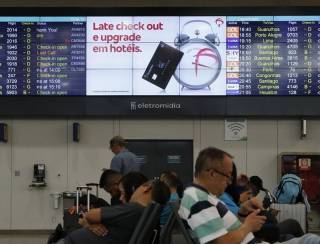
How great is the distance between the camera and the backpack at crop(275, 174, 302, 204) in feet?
22.8

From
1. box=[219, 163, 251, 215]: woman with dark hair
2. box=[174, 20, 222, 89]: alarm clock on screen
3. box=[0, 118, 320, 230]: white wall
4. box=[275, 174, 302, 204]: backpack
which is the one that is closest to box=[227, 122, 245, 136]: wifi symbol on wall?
box=[0, 118, 320, 230]: white wall

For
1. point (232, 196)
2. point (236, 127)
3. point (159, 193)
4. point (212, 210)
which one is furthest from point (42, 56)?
point (212, 210)

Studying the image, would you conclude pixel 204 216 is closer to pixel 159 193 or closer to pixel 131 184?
pixel 159 193

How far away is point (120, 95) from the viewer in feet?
27.1

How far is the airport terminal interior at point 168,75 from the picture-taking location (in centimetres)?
824

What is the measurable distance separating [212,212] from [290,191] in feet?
15.1

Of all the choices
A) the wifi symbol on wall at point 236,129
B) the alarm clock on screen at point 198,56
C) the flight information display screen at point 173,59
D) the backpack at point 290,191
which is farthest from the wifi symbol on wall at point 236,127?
the backpack at point 290,191

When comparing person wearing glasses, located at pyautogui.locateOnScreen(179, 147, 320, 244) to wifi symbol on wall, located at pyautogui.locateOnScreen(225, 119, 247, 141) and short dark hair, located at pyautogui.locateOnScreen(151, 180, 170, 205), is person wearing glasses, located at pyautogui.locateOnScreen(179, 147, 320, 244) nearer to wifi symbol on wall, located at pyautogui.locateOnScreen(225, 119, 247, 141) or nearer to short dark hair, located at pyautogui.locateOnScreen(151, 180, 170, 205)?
short dark hair, located at pyautogui.locateOnScreen(151, 180, 170, 205)

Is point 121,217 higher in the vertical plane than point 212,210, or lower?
lower

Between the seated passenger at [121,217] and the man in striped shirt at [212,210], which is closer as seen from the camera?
the man in striped shirt at [212,210]

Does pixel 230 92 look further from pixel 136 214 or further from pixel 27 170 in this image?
pixel 136 214

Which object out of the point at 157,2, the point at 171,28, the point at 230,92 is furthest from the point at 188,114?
the point at 157,2

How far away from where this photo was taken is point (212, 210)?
105 inches

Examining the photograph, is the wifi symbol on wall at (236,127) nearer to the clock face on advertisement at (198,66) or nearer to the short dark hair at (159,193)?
the clock face on advertisement at (198,66)
